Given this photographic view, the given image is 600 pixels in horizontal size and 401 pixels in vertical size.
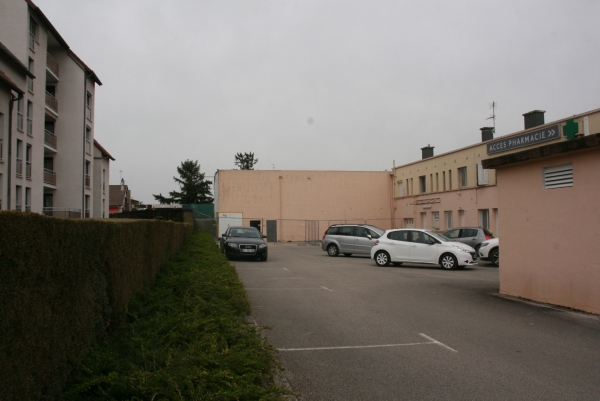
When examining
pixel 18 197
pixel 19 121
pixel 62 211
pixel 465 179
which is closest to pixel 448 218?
pixel 465 179

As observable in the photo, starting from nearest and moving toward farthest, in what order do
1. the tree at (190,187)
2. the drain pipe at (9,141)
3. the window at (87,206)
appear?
the drain pipe at (9,141) → the window at (87,206) → the tree at (190,187)

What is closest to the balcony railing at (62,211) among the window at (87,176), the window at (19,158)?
the window at (87,176)

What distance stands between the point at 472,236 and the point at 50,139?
29151mm

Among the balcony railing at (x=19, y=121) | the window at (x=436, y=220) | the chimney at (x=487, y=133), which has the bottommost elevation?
the window at (x=436, y=220)

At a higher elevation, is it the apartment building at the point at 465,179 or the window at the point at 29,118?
the window at the point at 29,118

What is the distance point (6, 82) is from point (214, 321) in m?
22.5

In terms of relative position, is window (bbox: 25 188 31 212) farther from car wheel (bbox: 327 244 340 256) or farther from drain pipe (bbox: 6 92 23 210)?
car wheel (bbox: 327 244 340 256)

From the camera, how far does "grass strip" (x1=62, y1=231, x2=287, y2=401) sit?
13.5ft

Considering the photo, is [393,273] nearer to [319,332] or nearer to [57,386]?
[319,332]

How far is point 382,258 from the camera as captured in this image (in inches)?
832

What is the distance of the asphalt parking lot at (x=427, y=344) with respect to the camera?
545 centimetres

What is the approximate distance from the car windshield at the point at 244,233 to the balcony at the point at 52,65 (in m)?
20.2

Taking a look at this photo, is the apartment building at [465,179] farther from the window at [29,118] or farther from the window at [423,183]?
the window at [29,118]

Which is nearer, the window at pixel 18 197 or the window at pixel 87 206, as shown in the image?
the window at pixel 18 197
